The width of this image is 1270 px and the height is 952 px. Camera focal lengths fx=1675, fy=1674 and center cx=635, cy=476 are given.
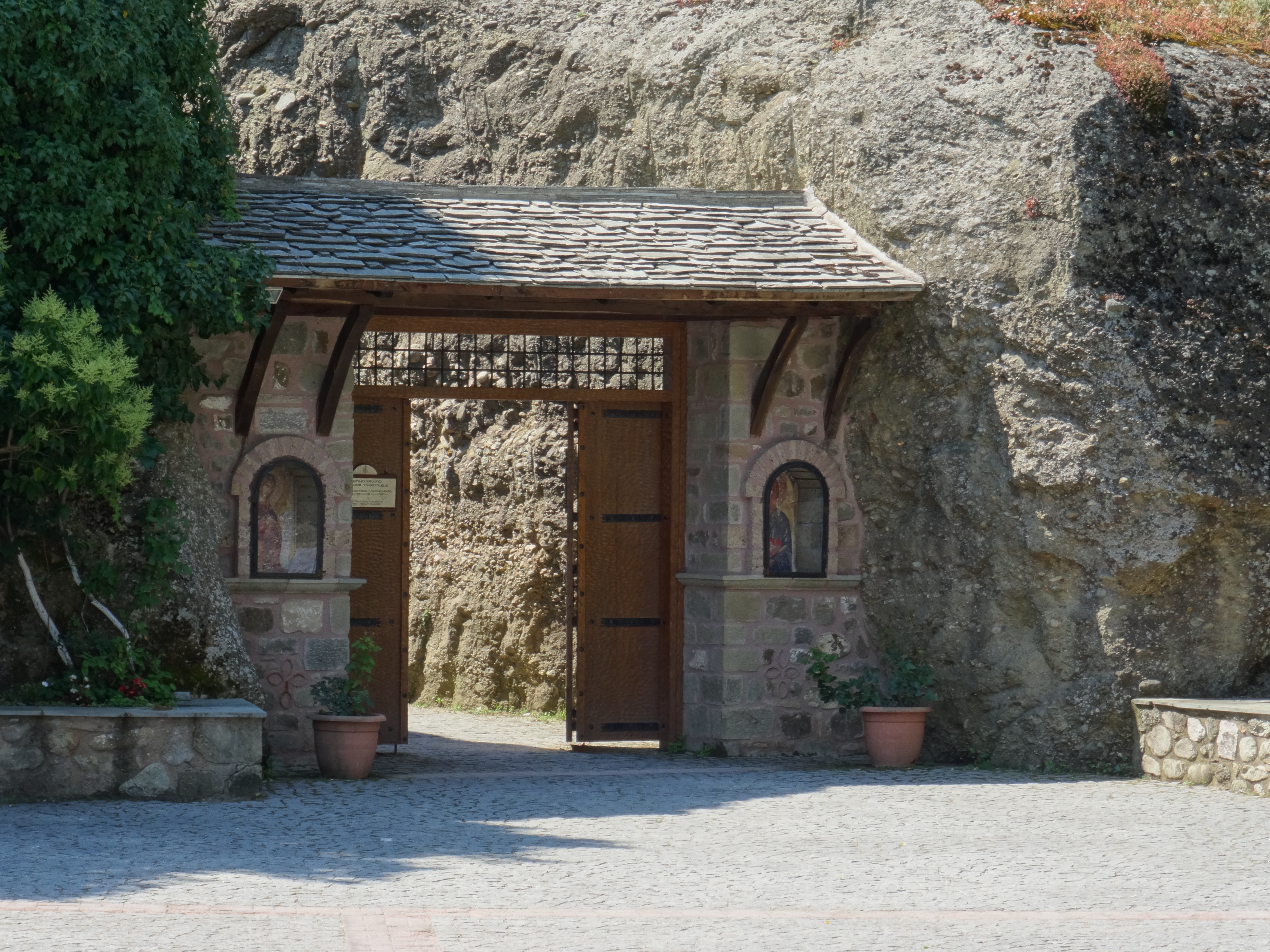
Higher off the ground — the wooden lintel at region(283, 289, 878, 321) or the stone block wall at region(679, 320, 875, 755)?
the wooden lintel at region(283, 289, 878, 321)

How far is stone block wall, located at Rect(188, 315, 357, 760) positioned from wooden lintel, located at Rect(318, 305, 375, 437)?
2.3 inches

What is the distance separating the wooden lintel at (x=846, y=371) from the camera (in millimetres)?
9969

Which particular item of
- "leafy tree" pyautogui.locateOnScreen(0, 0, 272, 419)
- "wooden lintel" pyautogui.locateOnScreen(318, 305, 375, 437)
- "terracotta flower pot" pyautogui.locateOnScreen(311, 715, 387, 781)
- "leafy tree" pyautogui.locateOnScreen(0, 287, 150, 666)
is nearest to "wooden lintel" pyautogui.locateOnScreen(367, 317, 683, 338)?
"wooden lintel" pyautogui.locateOnScreen(318, 305, 375, 437)

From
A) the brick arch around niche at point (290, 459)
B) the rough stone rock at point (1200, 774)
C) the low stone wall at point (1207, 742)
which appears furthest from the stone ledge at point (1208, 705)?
the brick arch around niche at point (290, 459)

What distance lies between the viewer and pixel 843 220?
1038cm

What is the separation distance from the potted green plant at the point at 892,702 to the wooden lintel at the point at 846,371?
1411 mm

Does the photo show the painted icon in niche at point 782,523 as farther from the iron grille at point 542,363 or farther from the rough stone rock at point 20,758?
the rough stone rock at point 20,758

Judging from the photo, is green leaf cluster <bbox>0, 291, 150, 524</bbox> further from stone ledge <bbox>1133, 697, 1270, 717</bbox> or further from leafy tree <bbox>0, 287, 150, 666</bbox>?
stone ledge <bbox>1133, 697, 1270, 717</bbox>

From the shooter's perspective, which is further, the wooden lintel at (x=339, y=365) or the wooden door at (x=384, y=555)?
the wooden door at (x=384, y=555)

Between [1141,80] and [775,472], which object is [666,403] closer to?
[775,472]

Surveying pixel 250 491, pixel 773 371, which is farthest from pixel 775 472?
pixel 250 491

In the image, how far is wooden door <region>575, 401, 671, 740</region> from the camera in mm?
10641

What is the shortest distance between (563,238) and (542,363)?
1262 millimetres

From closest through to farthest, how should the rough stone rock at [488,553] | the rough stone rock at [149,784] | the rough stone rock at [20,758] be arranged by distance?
the rough stone rock at [20,758] < the rough stone rock at [149,784] < the rough stone rock at [488,553]
